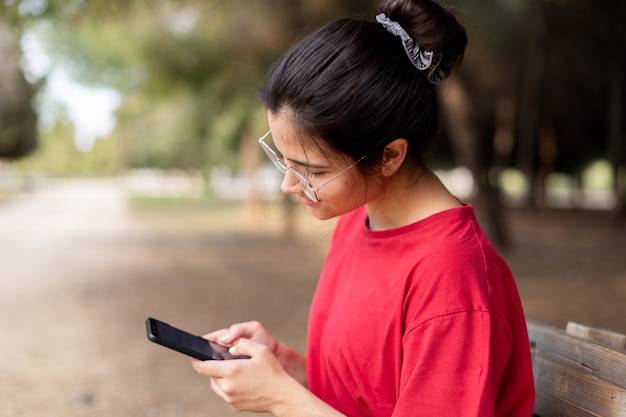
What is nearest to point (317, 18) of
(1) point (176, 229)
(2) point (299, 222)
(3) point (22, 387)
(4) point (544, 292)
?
(4) point (544, 292)

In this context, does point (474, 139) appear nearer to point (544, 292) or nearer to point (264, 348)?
point (544, 292)

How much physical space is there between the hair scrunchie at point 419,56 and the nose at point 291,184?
365 millimetres

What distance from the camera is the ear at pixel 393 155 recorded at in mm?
1427

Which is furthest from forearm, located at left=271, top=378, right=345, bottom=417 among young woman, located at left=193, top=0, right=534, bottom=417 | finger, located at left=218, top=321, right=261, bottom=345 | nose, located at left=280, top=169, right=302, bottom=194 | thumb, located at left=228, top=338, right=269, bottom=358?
nose, located at left=280, top=169, right=302, bottom=194

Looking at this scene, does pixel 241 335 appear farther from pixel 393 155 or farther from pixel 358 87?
pixel 358 87

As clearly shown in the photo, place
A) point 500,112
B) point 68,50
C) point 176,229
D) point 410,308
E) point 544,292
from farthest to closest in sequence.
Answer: point 500,112, point 68,50, point 176,229, point 544,292, point 410,308

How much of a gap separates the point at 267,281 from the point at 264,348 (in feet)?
25.6

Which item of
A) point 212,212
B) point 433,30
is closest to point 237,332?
point 433,30

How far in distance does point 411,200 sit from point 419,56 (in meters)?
0.33

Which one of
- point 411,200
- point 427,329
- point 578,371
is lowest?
point 578,371

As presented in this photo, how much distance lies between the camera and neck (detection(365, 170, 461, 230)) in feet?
4.87

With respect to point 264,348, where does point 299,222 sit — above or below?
below

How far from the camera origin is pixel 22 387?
475 centimetres

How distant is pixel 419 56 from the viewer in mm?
1430
